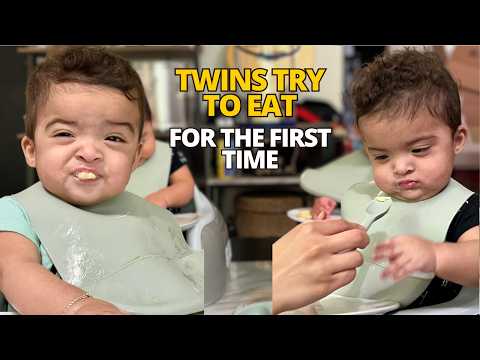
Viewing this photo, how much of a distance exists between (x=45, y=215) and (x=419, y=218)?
59 centimetres

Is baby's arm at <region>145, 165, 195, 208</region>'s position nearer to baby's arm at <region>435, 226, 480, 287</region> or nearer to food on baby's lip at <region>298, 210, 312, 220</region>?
food on baby's lip at <region>298, 210, 312, 220</region>

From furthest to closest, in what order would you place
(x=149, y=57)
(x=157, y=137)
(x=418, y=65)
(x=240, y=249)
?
(x=149, y=57), (x=240, y=249), (x=157, y=137), (x=418, y=65)

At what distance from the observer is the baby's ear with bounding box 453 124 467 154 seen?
3.07 ft

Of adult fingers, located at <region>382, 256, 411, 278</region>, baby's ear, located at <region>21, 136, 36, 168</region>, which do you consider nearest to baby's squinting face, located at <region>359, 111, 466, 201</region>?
adult fingers, located at <region>382, 256, 411, 278</region>

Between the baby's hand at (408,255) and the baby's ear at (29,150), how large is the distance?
22.1 inches

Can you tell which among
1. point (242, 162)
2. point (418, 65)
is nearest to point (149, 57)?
point (242, 162)

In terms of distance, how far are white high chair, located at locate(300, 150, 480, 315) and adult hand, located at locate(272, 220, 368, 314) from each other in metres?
0.12

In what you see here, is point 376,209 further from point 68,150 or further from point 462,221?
point 68,150

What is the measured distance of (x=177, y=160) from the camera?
43.0 inches

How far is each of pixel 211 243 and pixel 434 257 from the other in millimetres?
378

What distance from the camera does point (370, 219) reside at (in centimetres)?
96

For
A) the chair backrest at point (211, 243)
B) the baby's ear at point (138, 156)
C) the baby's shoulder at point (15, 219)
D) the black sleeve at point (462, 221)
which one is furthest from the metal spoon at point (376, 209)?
the baby's shoulder at point (15, 219)

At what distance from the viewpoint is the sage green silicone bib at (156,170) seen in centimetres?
103
